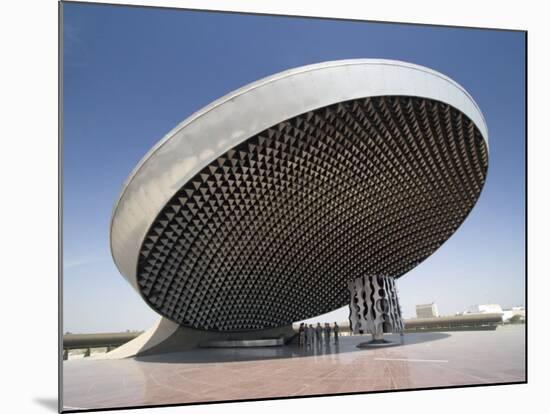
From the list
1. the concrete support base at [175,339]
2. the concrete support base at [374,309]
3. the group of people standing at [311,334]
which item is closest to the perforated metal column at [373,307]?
the concrete support base at [374,309]

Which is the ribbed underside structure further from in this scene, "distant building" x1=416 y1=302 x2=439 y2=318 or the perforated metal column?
"distant building" x1=416 y1=302 x2=439 y2=318

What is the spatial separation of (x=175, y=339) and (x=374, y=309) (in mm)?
6942

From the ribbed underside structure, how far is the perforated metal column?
7.14 ft

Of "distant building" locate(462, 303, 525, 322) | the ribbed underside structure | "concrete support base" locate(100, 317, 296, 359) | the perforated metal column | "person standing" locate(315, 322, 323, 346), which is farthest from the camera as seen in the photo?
"person standing" locate(315, 322, 323, 346)

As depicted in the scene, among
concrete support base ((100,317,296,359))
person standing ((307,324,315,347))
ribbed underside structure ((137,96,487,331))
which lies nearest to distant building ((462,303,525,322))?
ribbed underside structure ((137,96,487,331))

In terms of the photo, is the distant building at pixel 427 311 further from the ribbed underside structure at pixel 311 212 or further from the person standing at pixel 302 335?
the person standing at pixel 302 335

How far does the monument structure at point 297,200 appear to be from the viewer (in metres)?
10.6

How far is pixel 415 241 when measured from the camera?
1845 centimetres

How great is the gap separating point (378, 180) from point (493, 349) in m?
5.35

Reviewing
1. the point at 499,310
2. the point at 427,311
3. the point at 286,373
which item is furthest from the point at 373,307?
the point at 286,373

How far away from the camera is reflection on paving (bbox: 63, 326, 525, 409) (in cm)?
881

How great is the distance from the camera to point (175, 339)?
17.2 m

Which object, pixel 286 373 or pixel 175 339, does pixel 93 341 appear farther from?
pixel 175 339
